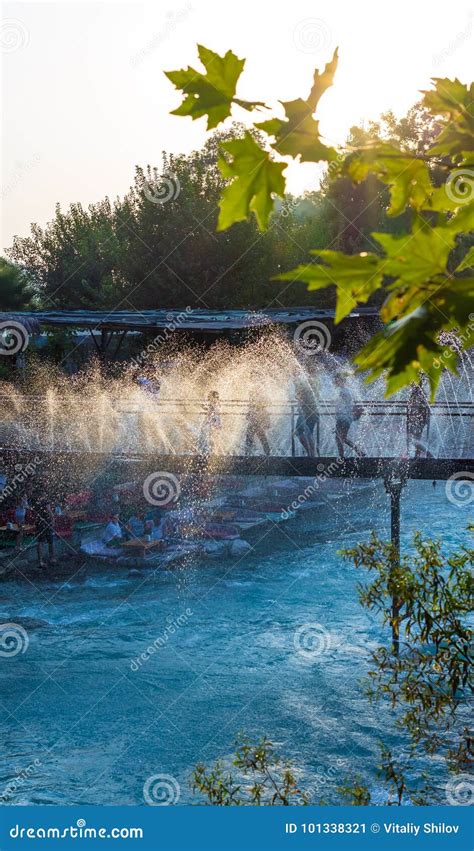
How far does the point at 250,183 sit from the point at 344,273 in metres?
0.28

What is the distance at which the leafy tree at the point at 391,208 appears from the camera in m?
1.13

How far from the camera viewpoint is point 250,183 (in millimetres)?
1426

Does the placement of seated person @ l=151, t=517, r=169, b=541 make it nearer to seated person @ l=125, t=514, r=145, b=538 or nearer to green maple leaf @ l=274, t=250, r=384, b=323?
seated person @ l=125, t=514, r=145, b=538

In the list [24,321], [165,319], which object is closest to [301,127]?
[24,321]

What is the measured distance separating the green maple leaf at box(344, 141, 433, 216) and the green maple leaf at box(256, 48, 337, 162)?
0.05 metres

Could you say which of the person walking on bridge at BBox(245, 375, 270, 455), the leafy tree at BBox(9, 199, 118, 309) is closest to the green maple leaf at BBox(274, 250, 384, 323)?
the person walking on bridge at BBox(245, 375, 270, 455)

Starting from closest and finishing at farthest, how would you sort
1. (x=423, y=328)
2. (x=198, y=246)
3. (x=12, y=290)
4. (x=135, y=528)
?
(x=423, y=328)
(x=135, y=528)
(x=198, y=246)
(x=12, y=290)

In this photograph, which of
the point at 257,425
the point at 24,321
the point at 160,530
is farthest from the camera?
the point at 160,530

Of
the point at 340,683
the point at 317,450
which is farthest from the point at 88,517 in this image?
the point at 340,683

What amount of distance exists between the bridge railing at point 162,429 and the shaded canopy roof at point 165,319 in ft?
5.87

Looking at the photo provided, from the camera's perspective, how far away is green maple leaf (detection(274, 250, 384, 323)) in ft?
3.94

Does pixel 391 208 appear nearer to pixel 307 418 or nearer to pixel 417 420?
pixel 307 418

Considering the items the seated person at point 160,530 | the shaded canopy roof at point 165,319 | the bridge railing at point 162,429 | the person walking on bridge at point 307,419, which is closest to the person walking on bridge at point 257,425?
the bridge railing at point 162,429

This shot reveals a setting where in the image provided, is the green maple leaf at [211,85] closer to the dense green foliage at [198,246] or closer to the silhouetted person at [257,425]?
the silhouetted person at [257,425]
